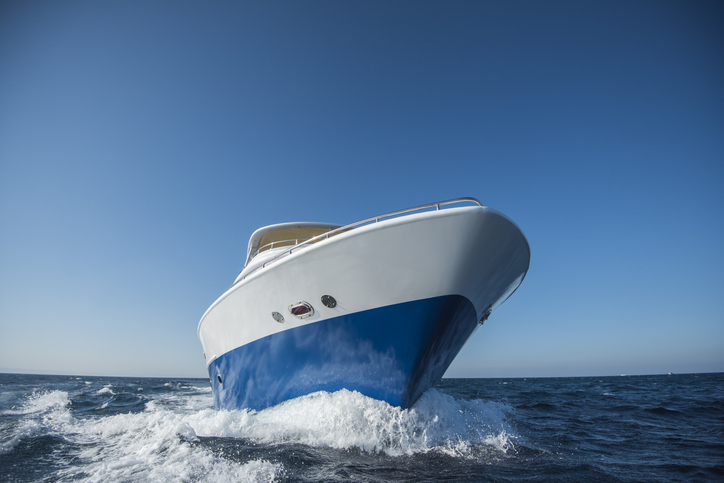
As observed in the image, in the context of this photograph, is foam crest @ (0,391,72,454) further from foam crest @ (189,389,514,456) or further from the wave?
foam crest @ (189,389,514,456)

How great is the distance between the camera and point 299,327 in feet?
18.5

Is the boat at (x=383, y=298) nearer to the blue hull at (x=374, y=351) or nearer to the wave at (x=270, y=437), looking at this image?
the blue hull at (x=374, y=351)

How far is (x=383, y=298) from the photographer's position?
502 cm

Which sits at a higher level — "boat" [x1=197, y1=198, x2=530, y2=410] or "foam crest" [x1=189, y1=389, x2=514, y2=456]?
"boat" [x1=197, y1=198, x2=530, y2=410]

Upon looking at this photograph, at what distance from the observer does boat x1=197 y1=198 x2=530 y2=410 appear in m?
4.71

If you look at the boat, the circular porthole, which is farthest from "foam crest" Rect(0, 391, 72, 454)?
the circular porthole

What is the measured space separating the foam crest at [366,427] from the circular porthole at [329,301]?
1486 millimetres

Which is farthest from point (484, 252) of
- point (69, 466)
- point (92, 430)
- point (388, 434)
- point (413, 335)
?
point (92, 430)

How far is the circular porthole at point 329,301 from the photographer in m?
5.24

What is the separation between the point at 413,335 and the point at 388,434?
1.58m

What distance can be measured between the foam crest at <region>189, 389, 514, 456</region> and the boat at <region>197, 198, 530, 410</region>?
Answer: 0.20 meters

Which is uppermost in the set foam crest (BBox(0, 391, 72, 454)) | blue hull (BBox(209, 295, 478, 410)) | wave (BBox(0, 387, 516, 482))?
blue hull (BBox(209, 295, 478, 410))

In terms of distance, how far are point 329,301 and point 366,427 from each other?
2056 millimetres

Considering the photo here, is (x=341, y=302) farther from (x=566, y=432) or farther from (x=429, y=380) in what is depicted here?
(x=566, y=432)
